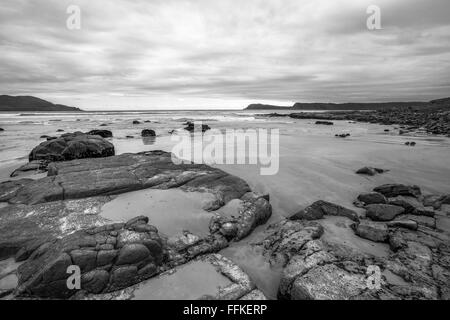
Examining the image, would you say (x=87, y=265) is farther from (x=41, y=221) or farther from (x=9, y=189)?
(x=9, y=189)

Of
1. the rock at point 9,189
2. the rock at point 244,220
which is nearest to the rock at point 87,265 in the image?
the rock at point 244,220

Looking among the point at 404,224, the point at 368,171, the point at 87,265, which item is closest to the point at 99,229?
the point at 87,265

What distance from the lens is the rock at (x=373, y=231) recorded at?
489 cm

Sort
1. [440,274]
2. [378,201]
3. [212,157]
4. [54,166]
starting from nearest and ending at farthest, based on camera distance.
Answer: [440,274]
[378,201]
[54,166]
[212,157]

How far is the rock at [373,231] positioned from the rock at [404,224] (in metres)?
0.26

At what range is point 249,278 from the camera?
3887 mm

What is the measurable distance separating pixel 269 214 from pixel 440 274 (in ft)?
10.6

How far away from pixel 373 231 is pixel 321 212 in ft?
3.89

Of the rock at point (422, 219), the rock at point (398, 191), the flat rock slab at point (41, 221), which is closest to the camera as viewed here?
the flat rock slab at point (41, 221)

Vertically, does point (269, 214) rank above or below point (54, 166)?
below

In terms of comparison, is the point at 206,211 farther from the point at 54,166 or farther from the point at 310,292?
the point at 54,166

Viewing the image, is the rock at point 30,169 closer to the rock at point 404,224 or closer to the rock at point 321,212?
A: the rock at point 321,212
